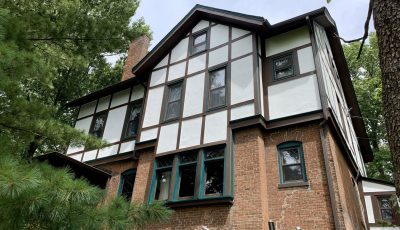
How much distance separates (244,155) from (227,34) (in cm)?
522

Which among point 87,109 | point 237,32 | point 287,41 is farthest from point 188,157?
point 87,109

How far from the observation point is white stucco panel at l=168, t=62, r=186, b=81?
13.0m

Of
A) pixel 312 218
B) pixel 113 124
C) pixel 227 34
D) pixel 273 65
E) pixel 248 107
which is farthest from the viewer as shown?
pixel 113 124

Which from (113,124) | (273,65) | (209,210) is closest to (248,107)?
(273,65)

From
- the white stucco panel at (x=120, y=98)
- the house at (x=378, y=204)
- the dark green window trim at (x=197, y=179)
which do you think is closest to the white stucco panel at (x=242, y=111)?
the dark green window trim at (x=197, y=179)

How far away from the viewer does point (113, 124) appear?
14.9 m

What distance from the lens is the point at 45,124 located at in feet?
18.0

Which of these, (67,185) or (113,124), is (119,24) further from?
(113,124)

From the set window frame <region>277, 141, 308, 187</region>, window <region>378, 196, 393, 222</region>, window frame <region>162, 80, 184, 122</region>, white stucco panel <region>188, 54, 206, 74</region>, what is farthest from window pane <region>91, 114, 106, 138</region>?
window <region>378, 196, 393, 222</region>

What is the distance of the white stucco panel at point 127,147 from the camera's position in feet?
44.1

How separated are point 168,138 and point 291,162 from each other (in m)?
4.58

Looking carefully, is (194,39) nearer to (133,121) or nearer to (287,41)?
(287,41)

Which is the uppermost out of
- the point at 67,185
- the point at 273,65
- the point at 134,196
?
the point at 273,65

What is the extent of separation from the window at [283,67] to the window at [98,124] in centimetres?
881
